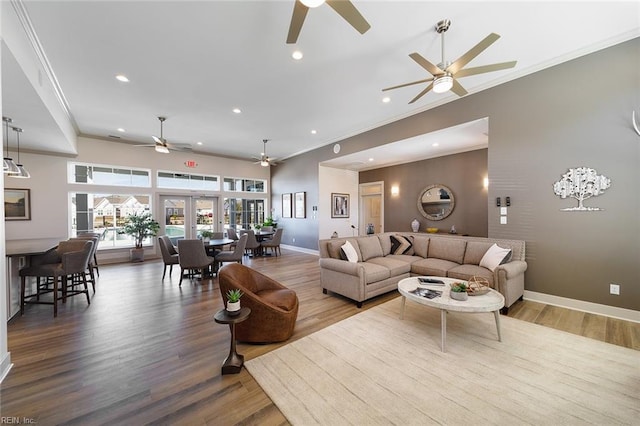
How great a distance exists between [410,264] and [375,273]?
1.03m

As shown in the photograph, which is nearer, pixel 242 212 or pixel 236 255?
pixel 236 255

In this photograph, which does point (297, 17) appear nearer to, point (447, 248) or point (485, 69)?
point (485, 69)

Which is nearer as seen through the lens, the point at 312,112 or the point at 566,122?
the point at 566,122

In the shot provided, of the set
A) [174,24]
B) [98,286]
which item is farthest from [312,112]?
[98,286]

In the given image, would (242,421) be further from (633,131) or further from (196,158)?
(196,158)

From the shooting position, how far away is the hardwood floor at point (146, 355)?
166 centimetres

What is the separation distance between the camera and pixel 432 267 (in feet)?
12.8

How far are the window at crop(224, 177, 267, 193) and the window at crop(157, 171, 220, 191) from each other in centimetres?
38

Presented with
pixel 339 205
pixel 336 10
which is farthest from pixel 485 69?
pixel 339 205

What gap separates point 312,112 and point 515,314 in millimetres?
4833

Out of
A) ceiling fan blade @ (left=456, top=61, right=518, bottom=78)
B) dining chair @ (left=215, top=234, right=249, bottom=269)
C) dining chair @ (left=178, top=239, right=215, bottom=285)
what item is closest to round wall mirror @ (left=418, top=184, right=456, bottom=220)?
ceiling fan blade @ (left=456, top=61, right=518, bottom=78)

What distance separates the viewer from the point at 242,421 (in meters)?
1.58

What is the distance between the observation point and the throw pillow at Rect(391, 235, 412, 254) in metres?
4.79

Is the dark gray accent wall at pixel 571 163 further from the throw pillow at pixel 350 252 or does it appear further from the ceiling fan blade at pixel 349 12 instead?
the ceiling fan blade at pixel 349 12
